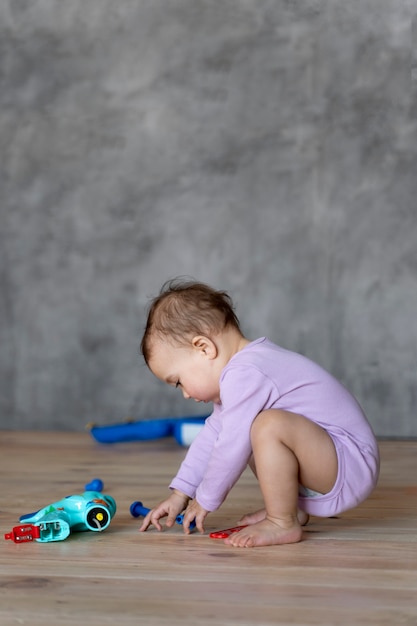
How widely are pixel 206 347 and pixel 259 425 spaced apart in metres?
0.21

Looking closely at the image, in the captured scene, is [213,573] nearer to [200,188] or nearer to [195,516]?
[195,516]

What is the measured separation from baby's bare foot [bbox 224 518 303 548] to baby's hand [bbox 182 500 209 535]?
67 mm

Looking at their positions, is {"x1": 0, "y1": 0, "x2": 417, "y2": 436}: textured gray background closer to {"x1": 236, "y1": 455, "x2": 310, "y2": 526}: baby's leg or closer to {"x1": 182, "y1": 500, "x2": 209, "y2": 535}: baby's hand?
{"x1": 236, "y1": 455, "x2": 310, "y2": 526}: baby's leg

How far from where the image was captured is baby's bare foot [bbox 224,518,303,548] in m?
1.69

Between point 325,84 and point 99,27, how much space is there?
952mm

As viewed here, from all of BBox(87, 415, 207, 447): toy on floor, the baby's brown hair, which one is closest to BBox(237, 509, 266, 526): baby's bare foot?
the baby's brown hair

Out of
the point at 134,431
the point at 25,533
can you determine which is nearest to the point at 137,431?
the point at 134,431

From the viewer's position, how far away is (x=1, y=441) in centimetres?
334

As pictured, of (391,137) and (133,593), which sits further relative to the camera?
(391,137)

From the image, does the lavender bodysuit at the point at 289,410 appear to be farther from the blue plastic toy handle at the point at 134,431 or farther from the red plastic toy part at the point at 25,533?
the blue plastic toy handle at the point at 134,431

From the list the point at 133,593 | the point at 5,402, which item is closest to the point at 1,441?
the point at 5,402

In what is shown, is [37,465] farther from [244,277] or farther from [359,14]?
[359,14]

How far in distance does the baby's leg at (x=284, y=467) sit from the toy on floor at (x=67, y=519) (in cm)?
27

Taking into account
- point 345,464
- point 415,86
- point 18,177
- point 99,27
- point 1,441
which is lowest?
point 1,441
